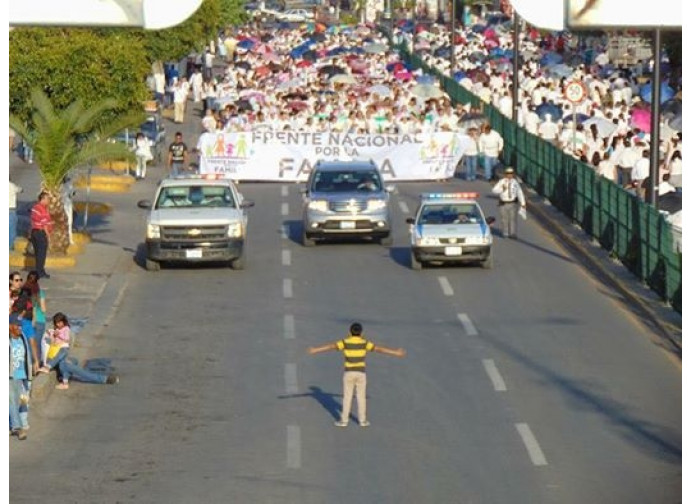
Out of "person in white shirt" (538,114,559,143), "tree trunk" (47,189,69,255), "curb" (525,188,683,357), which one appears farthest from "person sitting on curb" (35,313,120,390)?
Answer: "person in white shirt" (538,114,559,143)

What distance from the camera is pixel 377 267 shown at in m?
35.8

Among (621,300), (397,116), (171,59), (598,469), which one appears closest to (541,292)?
(621,300)

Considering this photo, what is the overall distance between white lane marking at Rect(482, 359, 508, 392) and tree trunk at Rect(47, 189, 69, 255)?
37.1 feet

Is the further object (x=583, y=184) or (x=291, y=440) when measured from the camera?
(x=583, y=184)

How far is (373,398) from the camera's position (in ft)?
76.7

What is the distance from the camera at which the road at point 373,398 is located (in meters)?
18.9

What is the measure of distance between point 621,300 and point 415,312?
342 centimetres

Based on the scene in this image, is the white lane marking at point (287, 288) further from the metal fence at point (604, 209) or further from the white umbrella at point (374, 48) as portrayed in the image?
the white umbrella at point (374, 48)

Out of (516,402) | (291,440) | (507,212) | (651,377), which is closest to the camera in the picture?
(291,440)

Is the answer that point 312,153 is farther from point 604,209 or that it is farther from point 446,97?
point 446,97

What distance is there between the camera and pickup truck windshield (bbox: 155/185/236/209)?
35719mm

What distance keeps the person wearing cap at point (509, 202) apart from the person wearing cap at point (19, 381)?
17.8 m

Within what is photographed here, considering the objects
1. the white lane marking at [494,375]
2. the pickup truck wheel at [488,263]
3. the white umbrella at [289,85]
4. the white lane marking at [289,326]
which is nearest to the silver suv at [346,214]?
the pickup truck wheel at [488,263]

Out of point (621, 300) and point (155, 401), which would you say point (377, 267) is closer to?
point (621, 300)
